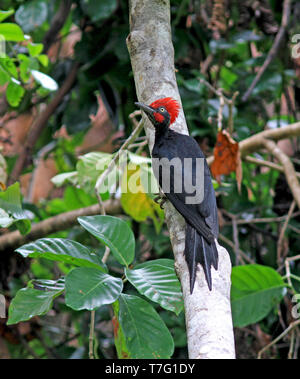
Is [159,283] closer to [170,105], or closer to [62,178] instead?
[170,105]

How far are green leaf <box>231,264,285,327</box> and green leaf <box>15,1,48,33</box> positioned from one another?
178 centimetres

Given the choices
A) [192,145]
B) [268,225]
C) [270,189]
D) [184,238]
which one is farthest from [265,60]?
[184,238]

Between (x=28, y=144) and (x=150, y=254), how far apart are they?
1073 mm

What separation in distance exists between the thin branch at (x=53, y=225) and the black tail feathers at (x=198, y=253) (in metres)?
1.22

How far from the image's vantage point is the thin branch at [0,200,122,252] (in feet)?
9.87

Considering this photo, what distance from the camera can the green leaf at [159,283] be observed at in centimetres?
165

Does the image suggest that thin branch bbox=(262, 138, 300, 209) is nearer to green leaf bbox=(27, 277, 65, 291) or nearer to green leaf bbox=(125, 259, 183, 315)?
green leaf bbox=(125, 259, 183, 315)

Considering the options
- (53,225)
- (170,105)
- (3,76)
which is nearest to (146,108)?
(170,105)

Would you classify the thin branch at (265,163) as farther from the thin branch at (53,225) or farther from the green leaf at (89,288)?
the green leaf at (89,288)

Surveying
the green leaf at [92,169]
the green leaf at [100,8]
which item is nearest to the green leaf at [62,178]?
the green leaf at [92,169]

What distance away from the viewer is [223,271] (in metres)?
1.60

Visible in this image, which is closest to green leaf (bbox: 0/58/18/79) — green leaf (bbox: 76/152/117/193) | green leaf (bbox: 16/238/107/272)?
green leaf (bbox: 76/152/117/193)

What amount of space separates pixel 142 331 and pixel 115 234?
34 centimetres
